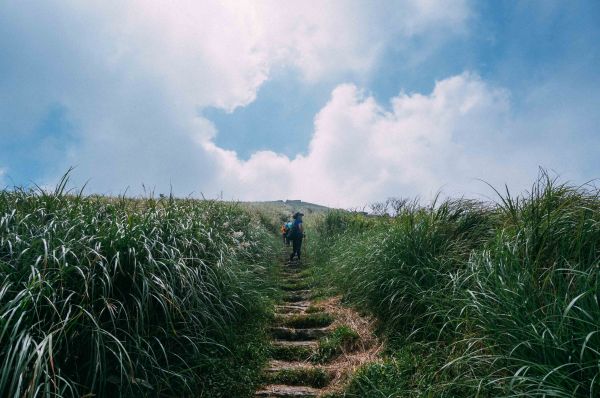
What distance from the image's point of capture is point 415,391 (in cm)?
329

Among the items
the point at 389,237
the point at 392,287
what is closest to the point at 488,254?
the point at 392,287

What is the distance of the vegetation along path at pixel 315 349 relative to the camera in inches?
161

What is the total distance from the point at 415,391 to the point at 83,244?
3.55 metres

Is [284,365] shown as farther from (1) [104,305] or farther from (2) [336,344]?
(1) [104,305]

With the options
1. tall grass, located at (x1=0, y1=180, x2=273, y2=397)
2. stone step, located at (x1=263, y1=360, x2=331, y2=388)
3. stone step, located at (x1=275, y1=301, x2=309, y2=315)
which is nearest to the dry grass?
stone step, located at (x1=263, y1=360, x2=331, y2=388)

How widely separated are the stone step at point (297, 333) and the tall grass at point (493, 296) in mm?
867

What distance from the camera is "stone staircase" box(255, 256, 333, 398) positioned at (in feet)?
13.3

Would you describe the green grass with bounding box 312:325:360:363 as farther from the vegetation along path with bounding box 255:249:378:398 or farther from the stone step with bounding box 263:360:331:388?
the stone step with bounding box 263:360:331:388

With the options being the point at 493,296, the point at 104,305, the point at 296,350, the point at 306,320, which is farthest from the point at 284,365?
the point at 493,296

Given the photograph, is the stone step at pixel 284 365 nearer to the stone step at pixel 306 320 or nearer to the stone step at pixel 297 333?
the stone step at pixel 297 333

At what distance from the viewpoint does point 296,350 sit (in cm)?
493

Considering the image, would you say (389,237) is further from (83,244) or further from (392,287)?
(83,244)

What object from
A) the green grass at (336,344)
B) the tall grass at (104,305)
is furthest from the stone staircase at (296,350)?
the tall grass at (104,305)

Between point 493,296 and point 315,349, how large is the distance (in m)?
2.58
